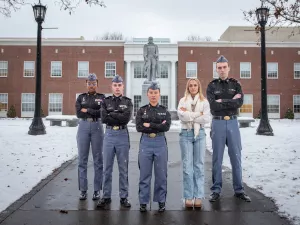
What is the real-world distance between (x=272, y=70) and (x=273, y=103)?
3.52 m

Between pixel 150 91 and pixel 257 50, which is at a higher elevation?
pixel 257 50

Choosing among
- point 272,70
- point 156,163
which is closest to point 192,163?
point 156,163

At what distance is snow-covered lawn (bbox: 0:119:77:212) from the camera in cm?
509

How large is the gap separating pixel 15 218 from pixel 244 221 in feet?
9.41

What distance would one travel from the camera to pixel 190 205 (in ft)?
13.9

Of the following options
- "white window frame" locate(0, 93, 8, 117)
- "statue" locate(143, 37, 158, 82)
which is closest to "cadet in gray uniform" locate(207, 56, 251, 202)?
"statue" locate(143, 37, 158, 82)

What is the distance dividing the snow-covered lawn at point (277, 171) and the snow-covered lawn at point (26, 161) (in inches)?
156

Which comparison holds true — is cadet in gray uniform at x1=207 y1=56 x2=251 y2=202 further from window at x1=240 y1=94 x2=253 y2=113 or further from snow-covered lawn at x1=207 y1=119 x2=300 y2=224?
window at x1=240 y1=94 x2=253 y2=113

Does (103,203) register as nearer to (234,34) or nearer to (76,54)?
(76,54)

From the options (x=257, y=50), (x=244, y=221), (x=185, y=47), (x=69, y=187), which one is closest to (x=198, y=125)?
(x=244, y=221)

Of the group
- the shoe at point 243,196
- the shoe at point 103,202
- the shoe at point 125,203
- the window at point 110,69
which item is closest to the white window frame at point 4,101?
the window at point 110,69

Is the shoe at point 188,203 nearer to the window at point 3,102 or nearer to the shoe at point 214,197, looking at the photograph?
the shoe at point 214,197

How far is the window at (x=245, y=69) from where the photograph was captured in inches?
1252

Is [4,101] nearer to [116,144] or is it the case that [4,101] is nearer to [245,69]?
[245,69]
